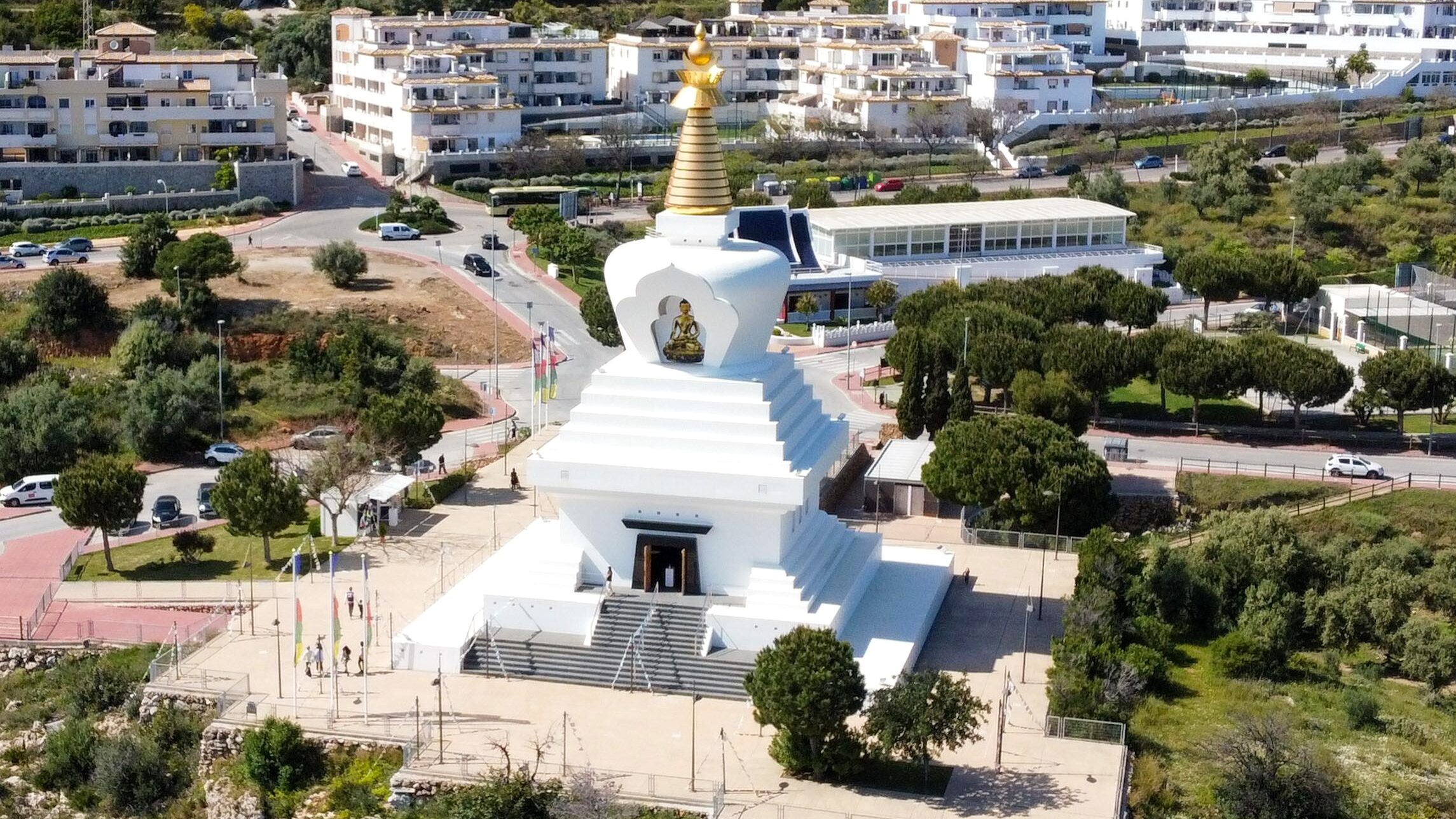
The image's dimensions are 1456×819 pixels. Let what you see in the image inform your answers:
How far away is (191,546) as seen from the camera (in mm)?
49312

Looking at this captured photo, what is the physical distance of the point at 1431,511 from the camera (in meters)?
55.9

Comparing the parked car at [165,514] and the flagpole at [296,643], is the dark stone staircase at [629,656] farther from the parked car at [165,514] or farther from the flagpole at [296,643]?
the parked car at [165,514]

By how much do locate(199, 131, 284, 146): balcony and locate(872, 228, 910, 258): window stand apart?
3292cm

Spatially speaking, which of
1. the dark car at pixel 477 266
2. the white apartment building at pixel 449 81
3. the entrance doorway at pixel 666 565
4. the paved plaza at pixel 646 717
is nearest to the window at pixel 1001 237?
the dark car at pixel 477 266

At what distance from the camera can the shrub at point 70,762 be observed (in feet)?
128

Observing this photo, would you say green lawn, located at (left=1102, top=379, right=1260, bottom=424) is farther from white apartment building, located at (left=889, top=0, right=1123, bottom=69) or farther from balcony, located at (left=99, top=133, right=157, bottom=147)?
white apartment building, located at (left=889, top=0, right=1123, bottom=69)

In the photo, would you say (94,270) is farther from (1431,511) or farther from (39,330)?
(1431,511)

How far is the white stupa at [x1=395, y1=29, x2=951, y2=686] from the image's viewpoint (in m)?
40.6

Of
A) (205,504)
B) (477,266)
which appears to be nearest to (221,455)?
(205,504)

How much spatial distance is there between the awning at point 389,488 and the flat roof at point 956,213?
34.2 m

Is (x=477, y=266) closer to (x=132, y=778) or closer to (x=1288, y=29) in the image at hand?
(x=132, y=778)

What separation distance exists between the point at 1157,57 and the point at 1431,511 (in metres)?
90.9

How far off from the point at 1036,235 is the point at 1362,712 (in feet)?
157

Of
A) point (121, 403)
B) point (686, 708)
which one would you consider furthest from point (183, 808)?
point (121, 403)
